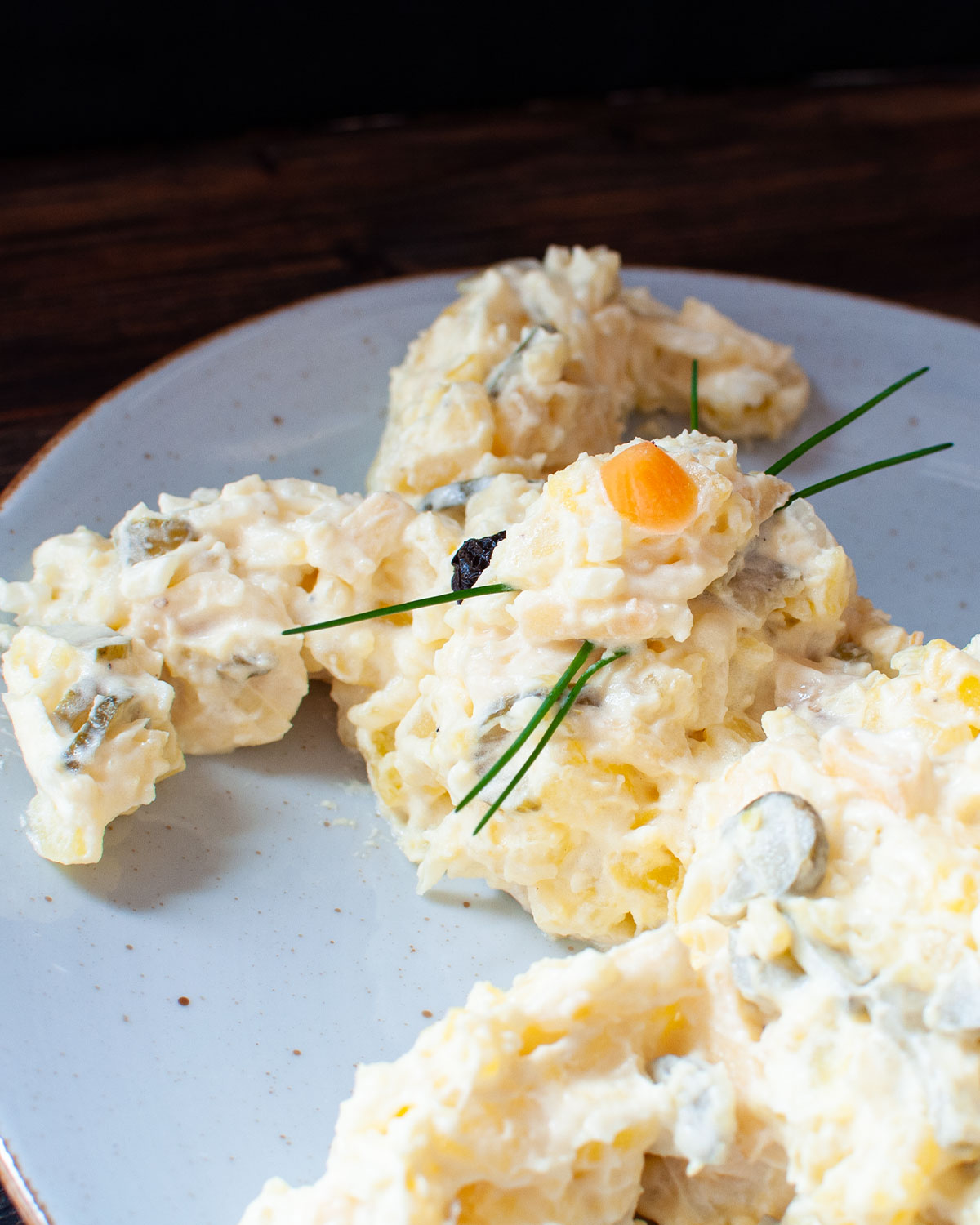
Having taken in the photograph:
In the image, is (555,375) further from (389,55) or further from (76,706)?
(389,55)

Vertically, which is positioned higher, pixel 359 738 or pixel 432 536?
pixel 432 536

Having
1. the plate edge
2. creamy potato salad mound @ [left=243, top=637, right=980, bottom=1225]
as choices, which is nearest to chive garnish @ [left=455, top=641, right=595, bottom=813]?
creamy potato salad mound @ [left=243, top=637, right=980, bottom=1225]

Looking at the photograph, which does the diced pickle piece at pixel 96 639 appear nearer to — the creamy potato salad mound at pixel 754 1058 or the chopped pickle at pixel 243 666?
the chopped pickle at pixel 243 666

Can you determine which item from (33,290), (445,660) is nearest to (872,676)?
(445,660)

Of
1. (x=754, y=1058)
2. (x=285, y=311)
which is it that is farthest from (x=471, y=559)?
(x=285, y=311)

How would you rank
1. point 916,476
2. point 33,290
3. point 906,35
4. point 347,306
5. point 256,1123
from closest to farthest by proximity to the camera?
point 256,1123
point 916,476
point 347,306
point 33,290
point 906,35

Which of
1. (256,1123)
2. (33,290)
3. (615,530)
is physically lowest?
(256,1123)

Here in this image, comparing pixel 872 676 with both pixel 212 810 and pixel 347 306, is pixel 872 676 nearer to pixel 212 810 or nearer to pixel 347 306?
pixel 212 810
